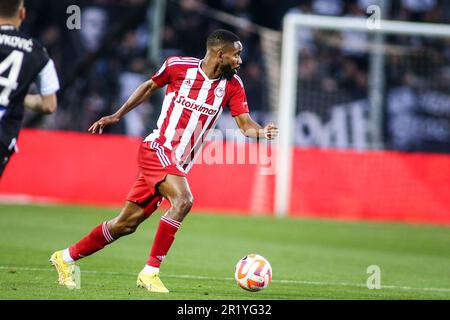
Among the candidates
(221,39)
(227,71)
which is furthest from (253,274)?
Result: (221,39)

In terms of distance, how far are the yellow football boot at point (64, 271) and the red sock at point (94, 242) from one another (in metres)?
0.10

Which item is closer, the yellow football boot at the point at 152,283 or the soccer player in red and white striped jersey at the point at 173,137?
the yellow football boot at the point at 152,283

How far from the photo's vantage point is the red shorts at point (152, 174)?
840 centimetres

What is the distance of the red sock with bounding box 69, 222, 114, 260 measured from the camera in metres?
8.46

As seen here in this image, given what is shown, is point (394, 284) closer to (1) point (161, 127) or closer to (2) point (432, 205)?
(1) point (161, 127)

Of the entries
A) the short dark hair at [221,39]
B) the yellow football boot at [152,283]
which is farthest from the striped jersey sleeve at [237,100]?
the yellow football boot at [152,283]

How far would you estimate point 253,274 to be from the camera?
8172mm

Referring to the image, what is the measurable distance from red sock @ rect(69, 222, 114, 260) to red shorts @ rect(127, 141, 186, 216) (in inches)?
14.4

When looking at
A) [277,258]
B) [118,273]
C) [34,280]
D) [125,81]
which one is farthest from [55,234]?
[125,81]

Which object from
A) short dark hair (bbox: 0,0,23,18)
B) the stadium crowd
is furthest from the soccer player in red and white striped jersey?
the stadium crowd

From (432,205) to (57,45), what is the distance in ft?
29.2

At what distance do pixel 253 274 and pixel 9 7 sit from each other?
305 centimetres

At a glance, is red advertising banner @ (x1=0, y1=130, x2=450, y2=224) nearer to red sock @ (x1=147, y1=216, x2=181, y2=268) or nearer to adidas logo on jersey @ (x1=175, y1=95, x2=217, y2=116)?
adidas logo on jersey @ (x1=175, y1=95, x2=217, y2=116)

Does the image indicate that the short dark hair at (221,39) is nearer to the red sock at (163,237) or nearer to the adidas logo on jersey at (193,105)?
the adidas logo on jersey at (193,105)
